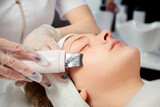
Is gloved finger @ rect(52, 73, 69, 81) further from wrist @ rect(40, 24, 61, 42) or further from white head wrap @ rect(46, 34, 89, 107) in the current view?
wrist @ rect(40, 24, 61, 42)

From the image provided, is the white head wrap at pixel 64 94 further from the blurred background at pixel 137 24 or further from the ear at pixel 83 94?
the blurred background at pixel 137 24

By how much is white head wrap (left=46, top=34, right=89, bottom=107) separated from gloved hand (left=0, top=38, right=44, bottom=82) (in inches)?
4.8

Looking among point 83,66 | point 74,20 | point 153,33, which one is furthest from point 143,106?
point 153,33

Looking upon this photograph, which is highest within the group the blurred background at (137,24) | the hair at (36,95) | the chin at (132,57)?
the chin at (132,57)

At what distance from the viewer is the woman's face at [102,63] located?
74cm

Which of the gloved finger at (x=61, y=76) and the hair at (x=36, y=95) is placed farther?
the hair at (x=36, y=95)

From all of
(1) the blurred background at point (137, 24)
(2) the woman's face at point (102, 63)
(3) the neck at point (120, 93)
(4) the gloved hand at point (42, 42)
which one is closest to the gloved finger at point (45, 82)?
(4) the gloved hand at point (42, 42)

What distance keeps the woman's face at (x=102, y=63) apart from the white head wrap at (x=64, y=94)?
0.06 metres

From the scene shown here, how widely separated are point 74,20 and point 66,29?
16cm

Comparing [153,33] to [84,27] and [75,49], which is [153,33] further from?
[75,49]

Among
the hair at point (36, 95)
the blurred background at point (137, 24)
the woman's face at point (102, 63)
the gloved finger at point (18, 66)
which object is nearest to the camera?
the gloved finger at point (18, 66)

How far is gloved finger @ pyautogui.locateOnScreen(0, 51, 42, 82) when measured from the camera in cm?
62

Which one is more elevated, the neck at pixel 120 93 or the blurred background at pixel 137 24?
the neck at pixel 120 93

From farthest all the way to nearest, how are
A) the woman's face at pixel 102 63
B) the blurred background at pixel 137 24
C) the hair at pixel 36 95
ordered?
the blurred background at pixel 137 24 → the hair at pixel 36 95 → the woman's face at pixel 102 63
